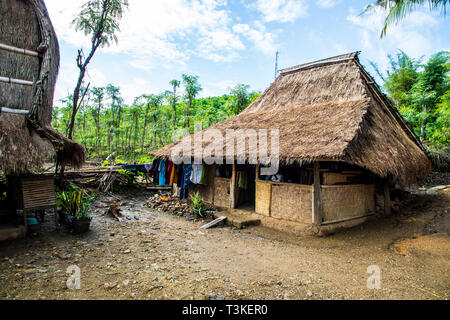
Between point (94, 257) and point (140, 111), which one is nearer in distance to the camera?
point (94, 257)

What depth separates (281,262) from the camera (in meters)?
4.54

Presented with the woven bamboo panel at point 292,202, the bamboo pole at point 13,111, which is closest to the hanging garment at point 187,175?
the woven bamboo panel at point 292,202

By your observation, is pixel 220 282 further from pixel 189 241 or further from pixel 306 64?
pixel 306 64

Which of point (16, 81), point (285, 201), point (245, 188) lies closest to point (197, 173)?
point (245, 188)

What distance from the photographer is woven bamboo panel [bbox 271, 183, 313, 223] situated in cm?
618

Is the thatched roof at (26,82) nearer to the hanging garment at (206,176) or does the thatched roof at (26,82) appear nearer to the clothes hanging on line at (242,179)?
the hanging garment at (206,176)

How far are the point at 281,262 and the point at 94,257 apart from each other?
3.34 m

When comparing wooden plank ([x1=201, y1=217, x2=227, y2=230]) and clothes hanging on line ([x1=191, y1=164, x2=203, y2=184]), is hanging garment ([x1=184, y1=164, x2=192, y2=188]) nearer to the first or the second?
clothes hanging on line ([x1=191, y1=164, x2=203, y2=184])

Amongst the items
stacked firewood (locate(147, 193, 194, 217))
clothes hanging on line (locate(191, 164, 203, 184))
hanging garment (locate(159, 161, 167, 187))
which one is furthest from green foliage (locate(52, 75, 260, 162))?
clothes hanging on line (locate(191, 164, 203, 184))

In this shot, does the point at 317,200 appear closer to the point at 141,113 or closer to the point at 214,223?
the point at 214,223

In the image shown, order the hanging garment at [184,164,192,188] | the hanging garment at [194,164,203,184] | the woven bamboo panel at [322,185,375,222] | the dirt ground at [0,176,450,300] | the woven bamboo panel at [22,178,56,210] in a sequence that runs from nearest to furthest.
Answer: the dirt ground at [0,176,450,300], the woven bamboo panel at [22,178,56,210], the woven bamboo panel at [322,185,375,222], the hanging garment at [194,164,203,184], the hanging garment at [184,164,192,188]

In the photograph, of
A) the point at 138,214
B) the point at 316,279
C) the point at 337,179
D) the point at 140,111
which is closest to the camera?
the point at 316,279

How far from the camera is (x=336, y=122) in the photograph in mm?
6523
